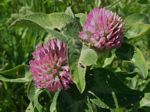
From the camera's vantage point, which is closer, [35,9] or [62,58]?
[62,58]

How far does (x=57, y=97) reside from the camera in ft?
5.41

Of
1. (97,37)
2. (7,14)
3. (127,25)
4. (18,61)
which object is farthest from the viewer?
(7,14)

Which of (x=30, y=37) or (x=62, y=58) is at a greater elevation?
(x=62, y=58)

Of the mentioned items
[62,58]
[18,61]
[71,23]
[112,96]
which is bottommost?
[18,61]

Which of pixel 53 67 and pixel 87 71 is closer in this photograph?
pixel 53 67

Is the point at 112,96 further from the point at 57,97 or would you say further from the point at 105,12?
the point at 105,12

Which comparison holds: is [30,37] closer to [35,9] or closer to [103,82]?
[35,9]

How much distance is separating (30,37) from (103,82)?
4.62ft

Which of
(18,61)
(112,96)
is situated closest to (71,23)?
(112,96)

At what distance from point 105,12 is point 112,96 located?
0.33 meters

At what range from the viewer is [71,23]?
1.51m

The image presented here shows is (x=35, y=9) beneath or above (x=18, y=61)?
above

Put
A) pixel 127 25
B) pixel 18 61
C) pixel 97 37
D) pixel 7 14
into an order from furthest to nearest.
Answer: pixel 7 14 < pixel 18 61 < pixel 127 25 < pixel 97 37

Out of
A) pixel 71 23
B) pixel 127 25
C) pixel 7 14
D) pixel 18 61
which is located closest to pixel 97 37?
pixel 71 23
